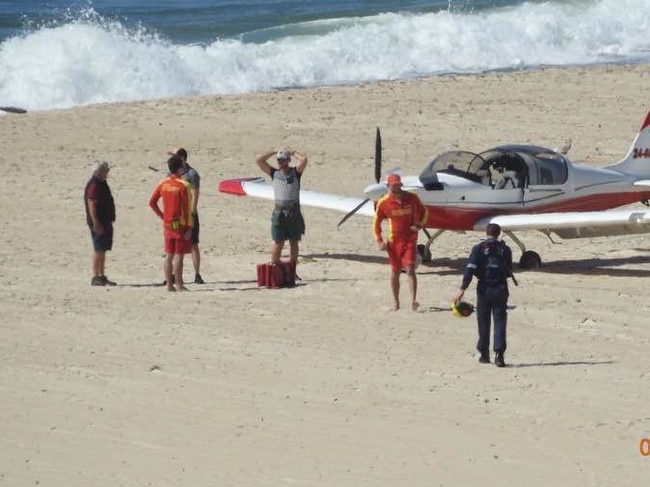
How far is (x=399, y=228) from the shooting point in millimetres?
15422

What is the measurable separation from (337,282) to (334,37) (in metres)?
22.3

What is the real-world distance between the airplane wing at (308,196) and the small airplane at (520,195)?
0.13 feet

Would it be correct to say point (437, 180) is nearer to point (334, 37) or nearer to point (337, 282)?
point (337, 282)

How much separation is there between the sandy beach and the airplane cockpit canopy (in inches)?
40.0

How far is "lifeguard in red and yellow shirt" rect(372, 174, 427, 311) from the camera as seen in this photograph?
15.4m

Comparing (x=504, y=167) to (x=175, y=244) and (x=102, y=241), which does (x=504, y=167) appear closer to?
(x=175, y=244)

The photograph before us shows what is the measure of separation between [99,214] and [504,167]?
467 cm

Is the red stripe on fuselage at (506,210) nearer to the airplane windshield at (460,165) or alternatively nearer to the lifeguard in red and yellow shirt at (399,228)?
the airplane windshield at (460,165)

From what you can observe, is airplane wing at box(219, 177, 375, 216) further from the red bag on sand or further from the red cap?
the red cap

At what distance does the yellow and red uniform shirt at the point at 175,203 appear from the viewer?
626 inches

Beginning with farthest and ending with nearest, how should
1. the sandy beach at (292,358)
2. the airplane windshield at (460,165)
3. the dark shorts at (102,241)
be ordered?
1. the airplane windshield at (460,165)
2. the dark shorts at (102,241)
3. the sandy beach at (292,358)

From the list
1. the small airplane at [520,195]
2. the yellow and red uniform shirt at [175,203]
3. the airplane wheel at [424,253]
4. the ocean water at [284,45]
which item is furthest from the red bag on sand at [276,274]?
the ocean water at [284,45]

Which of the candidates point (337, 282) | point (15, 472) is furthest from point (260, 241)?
point (15, 472)
